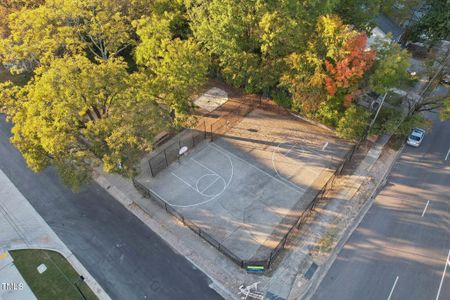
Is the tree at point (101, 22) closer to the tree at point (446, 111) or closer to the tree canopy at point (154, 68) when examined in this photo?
the tree canopy at point (154, 68)

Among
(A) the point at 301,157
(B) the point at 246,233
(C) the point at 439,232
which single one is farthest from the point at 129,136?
(C) the point at 439,232

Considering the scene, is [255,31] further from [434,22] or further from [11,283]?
[11,283]

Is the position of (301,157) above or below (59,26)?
below

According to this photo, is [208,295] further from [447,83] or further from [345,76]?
[447,83]

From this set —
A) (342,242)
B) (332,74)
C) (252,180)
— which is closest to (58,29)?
(252,180)

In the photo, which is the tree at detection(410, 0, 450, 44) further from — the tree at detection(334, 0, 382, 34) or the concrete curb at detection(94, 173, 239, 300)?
the concrete curb at detection(94, 173, 239, 300)

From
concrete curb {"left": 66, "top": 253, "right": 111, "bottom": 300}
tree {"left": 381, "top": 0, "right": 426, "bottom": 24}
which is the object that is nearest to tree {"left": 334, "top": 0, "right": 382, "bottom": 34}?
tree {"left": 381, "top": 0, "right": 426, "bottom": 24}
